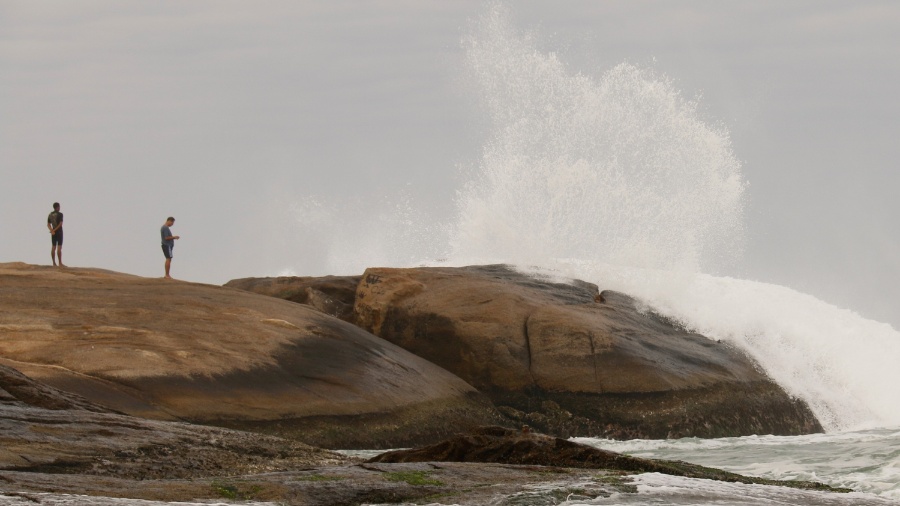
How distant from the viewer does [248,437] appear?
9.91m

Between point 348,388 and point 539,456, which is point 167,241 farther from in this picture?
point 539,456

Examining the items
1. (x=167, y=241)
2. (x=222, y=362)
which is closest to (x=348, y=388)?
(x=222, y=362)

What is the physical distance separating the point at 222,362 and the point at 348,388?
62.6 inches

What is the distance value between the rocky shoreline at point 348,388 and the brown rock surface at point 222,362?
0.09 feet

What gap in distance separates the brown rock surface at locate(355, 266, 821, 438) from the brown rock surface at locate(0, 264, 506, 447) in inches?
34.8

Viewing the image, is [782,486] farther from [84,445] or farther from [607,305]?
[607,305]

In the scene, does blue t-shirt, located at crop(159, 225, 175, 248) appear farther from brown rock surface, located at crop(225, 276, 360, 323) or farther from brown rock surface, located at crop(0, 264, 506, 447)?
brown rock surface, located at crop(0, 264, 506, 447)

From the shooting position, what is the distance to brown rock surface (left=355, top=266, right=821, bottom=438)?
54.6 ft

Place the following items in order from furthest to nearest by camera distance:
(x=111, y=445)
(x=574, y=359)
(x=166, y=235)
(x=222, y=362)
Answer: (x=166, y=235)
(x=574, y=359)
(x=222, y=362)
(x=111, y=445)

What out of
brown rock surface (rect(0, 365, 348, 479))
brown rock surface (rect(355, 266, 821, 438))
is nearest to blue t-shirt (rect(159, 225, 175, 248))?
brown rock surface (rect(355, 266, 821, 438))

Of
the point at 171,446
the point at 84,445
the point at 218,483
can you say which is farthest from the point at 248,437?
the point at 218,483

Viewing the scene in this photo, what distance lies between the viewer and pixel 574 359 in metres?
17.1

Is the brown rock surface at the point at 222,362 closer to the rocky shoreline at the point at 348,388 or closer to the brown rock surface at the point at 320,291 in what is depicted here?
the rocky shoreline at the point at 348,388

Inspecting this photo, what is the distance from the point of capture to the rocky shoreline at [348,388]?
314 inches
